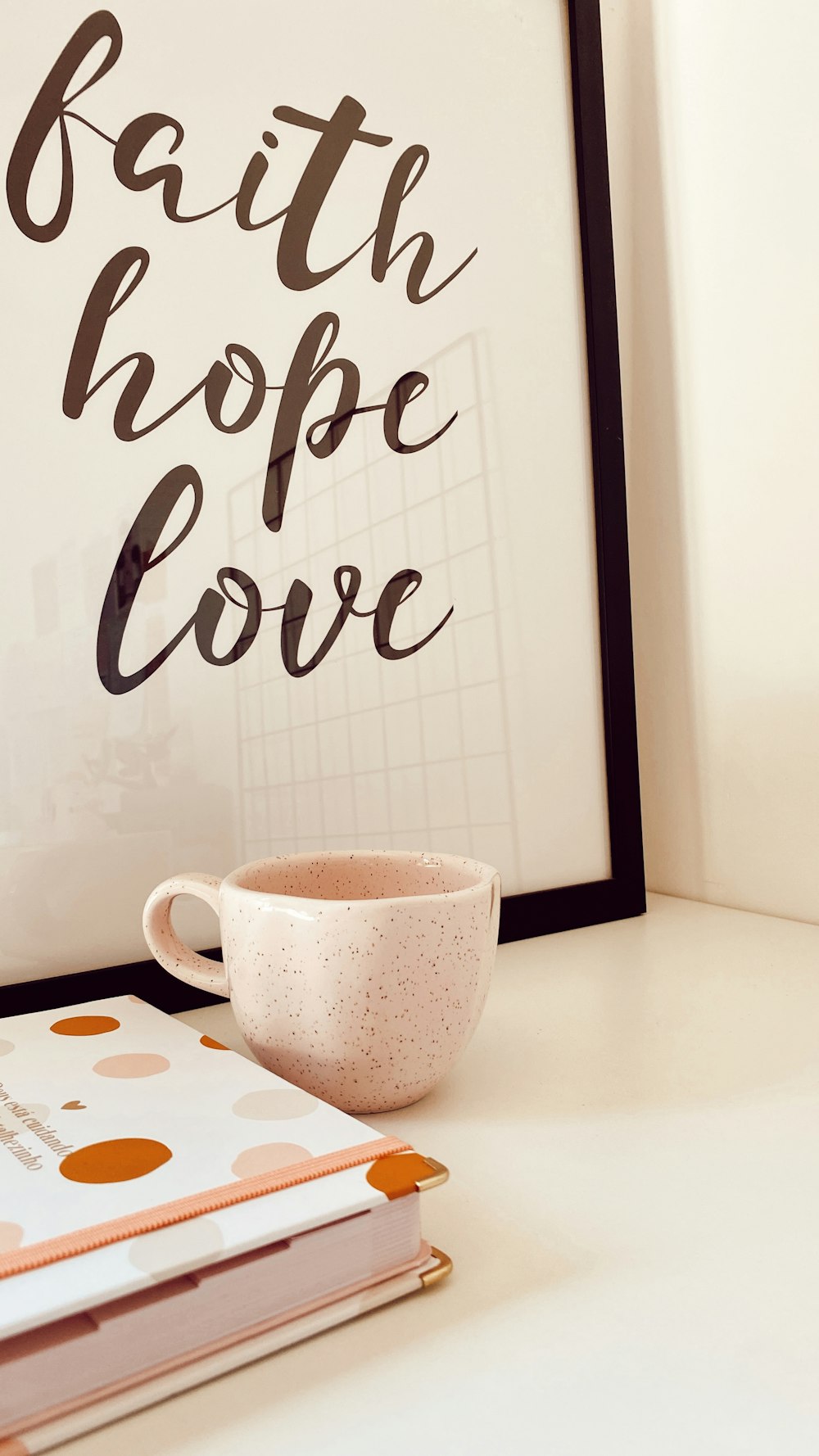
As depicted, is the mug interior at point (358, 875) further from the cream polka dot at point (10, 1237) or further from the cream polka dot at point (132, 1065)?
the cream polka dot at point (10, 1237)

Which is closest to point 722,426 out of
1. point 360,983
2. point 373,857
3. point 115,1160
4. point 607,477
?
point 607,477

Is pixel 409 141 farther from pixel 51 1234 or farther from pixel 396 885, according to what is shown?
pixel 51 1234

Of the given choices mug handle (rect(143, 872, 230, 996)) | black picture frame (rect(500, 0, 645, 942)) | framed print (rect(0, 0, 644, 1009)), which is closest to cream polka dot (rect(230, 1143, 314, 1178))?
mug handle (rect(143, 872, 230, 996))

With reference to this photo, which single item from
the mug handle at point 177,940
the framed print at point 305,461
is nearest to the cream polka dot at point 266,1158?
the mug handle at point 177,940

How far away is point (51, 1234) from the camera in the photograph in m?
0.30

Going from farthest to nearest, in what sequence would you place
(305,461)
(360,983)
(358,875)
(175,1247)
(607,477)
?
(607,477) → (305,461) → (358,875) → (360,983) → (175,1247)

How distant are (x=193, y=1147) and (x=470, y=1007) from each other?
0.14 meters

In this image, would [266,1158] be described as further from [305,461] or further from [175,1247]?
[305,461]

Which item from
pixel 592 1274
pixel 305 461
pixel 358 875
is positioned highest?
pixel 305 461

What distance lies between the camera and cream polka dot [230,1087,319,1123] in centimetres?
39

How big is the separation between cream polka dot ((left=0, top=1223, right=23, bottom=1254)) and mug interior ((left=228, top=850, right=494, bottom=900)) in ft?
0.71

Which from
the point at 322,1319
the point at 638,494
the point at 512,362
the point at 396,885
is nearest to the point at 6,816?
the point at 396,885

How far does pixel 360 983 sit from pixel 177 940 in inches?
5.2

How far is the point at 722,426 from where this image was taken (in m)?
0.82
